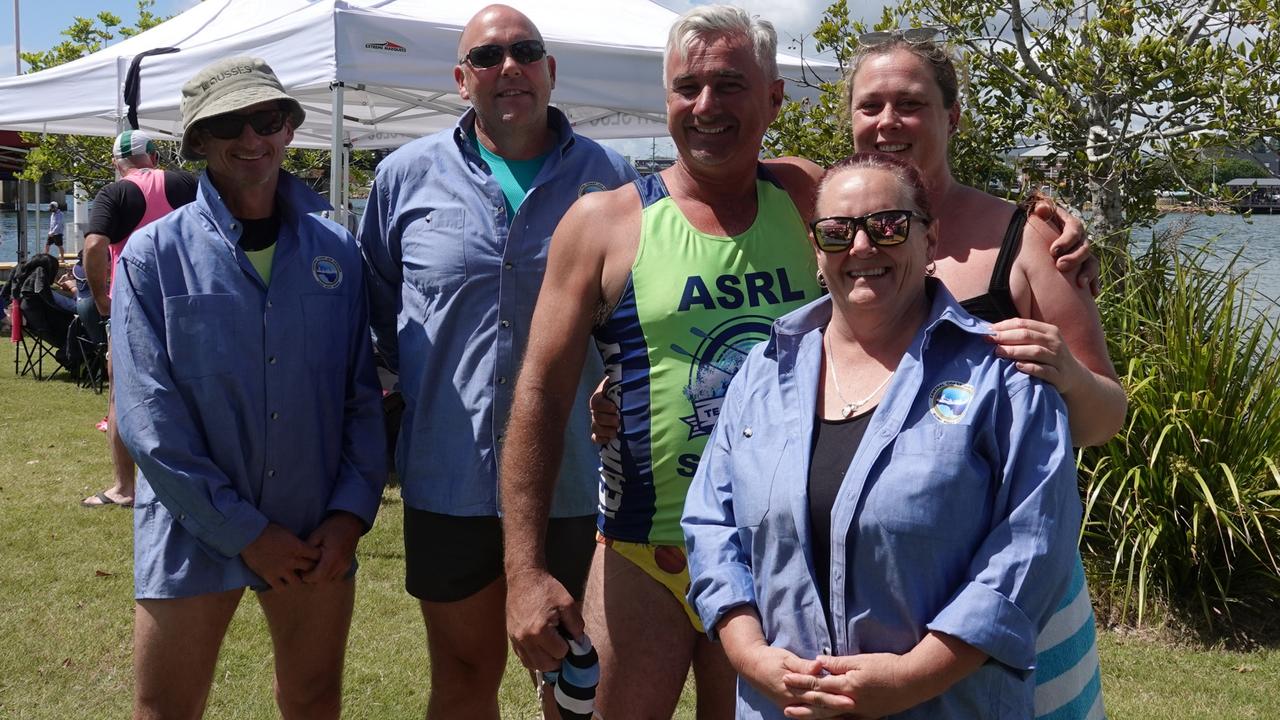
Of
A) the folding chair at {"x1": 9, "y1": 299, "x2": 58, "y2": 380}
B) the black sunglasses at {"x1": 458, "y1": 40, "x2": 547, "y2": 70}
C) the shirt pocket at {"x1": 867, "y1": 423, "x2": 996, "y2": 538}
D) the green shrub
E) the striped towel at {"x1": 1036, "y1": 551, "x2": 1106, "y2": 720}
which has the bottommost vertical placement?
the folding chair at {"x1": 9, "y1": 299, "x2": 58, "y2": 380}

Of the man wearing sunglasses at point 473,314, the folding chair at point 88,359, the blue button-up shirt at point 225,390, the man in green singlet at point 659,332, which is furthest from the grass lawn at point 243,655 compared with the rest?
the folding chair at point 88,359

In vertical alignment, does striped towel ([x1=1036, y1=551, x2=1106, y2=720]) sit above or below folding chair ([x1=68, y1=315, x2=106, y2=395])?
above

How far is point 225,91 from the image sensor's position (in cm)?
280

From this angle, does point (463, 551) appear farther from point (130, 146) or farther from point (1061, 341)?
point (130, 146)

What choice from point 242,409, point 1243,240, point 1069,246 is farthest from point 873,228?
point 1243,240

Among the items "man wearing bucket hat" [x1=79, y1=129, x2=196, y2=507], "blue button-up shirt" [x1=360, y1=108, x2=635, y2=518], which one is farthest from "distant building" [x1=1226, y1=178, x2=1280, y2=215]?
"man wearing bucket hat" [x1=79, y1=129, x2=196, y2=507]

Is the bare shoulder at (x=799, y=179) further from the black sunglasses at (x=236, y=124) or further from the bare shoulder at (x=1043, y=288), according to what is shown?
the black sunglasses at (x=236, y=124)

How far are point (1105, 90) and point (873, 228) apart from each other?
Result: 4052 millimetres

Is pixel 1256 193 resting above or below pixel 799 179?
below

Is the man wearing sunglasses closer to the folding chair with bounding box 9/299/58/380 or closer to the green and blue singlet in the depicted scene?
the green and blue singlet

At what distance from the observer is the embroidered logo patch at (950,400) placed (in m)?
1.90

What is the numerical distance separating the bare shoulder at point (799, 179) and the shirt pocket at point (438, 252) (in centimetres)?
82

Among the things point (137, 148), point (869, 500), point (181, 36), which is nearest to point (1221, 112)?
point (869, 500)

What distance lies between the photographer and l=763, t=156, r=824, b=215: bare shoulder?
2.68 m
